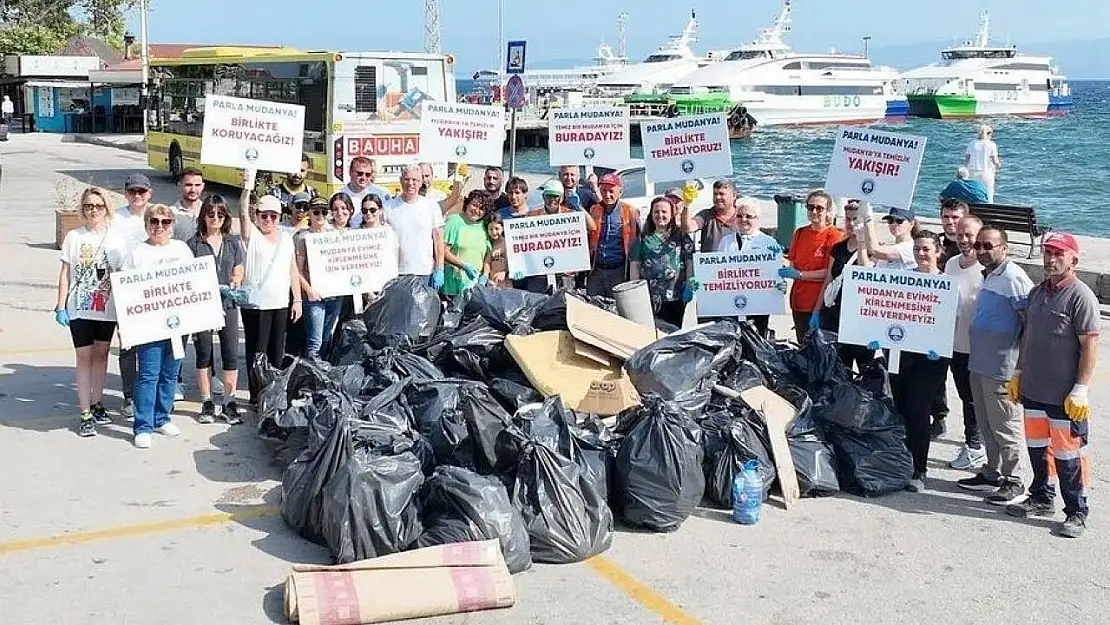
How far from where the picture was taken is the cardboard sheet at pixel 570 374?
6441mm

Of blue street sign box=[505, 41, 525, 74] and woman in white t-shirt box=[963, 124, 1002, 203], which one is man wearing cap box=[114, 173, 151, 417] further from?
woman in white t-shirt box=[963, 124, 1002, 203]

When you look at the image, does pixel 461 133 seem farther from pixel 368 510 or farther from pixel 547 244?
pixel 368 510

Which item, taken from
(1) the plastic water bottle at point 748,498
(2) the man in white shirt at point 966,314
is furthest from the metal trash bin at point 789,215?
(1) the plastic water bottle at point 748,498

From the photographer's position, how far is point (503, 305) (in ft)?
23.7

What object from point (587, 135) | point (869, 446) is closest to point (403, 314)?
point (587, 135)

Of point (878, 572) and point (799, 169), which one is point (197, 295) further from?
point (799, 169)

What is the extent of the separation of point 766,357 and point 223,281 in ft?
11.2

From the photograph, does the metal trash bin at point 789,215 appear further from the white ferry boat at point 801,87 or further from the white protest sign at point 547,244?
the white ferry boat at point 801,87

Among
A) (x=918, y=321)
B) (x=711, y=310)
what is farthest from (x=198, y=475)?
(x=918, y=321)

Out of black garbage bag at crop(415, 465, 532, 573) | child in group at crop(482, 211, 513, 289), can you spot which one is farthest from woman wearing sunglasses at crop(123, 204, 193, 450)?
black garbage bag at crop(415, 465, 532, 573)

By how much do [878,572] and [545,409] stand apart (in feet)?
5.77

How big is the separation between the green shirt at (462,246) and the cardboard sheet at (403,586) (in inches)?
136

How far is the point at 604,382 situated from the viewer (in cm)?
655

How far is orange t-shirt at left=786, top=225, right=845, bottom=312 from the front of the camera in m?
7.19
